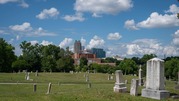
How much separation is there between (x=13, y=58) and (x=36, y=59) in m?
11.8

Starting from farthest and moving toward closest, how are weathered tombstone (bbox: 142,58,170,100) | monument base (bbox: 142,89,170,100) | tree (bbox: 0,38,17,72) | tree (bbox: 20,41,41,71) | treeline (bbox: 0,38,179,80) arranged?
tree (bbox: 20,41,41,71) → treeline (bbox: 0,38,179,80) → tree (bbox: 0,38,17,72) → weathered tombstone (bbox: 142,58,170,100) → monument base (bbox: 142,89,170,100)

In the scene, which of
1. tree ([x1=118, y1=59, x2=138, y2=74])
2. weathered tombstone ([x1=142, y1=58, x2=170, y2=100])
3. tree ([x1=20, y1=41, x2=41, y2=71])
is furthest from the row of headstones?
tree ([x1=118, y1=59, x2=138, y2=74])

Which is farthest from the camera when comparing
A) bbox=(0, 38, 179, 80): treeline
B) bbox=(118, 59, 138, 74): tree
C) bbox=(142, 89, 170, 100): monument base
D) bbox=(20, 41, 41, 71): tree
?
bbox=(118, 59, 138, 74): tree

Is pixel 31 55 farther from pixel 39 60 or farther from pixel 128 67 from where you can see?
pixel 128 67

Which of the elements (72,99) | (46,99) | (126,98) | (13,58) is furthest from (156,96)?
(13,58)

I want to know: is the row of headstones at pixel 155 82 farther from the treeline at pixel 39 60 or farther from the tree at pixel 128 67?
the tree at pixel 128 67

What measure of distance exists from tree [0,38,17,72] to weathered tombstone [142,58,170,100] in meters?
75.0

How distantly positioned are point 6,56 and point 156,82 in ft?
261

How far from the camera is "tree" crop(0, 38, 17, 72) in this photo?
92625mm

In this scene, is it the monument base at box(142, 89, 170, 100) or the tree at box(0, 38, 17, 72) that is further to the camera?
the tree at box(0, 38, 17, 72)

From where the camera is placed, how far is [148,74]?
74.0 feet

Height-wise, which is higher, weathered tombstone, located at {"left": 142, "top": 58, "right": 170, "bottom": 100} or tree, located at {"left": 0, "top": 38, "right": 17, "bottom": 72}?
tree, located at {"left": 0, "top": 38, "right": 17, "bottom": 72}

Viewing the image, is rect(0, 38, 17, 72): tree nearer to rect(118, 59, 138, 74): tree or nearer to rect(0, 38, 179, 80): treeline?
rect(0, 38, 179, 80): treeline

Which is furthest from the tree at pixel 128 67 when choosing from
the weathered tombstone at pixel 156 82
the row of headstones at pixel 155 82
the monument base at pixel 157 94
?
the monument base at pixel 157 94
